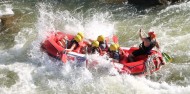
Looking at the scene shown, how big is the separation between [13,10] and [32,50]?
12.9 ft

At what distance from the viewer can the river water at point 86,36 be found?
35.7 ft

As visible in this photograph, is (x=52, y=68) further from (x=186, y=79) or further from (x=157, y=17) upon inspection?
(x=157, y=17)

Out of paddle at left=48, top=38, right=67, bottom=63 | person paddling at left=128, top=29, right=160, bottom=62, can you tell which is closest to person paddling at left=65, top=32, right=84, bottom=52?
paddle at left=48, top=38, right=67, bottom=63

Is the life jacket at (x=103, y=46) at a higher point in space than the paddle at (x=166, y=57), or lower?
higher

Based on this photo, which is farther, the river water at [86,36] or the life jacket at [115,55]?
the life jacket at [115,55]

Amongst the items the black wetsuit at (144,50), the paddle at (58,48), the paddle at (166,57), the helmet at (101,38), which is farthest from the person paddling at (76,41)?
the paddle at (166,57)

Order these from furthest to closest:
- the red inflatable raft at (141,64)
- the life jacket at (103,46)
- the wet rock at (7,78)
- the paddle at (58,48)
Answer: the life jacket at (103,46) → the wet rock at (7,78) → the paddle at (58,48) → the red inflatable raft at (141,64)

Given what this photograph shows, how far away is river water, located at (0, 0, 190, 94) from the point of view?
10.9 m

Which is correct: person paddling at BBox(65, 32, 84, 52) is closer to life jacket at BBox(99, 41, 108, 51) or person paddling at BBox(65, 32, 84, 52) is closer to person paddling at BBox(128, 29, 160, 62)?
life jacket at BBox(99, 41, 108, 51)

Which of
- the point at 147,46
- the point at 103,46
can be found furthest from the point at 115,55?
the point at 147,46

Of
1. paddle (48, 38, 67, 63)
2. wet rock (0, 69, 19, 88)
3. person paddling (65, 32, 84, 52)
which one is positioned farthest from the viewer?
person paddling (65, 32, 84, 52)

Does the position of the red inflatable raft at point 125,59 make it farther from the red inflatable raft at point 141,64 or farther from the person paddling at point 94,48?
the person paddling at point 94,48

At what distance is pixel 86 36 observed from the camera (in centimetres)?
1313

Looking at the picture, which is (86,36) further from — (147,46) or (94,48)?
(147,46)
